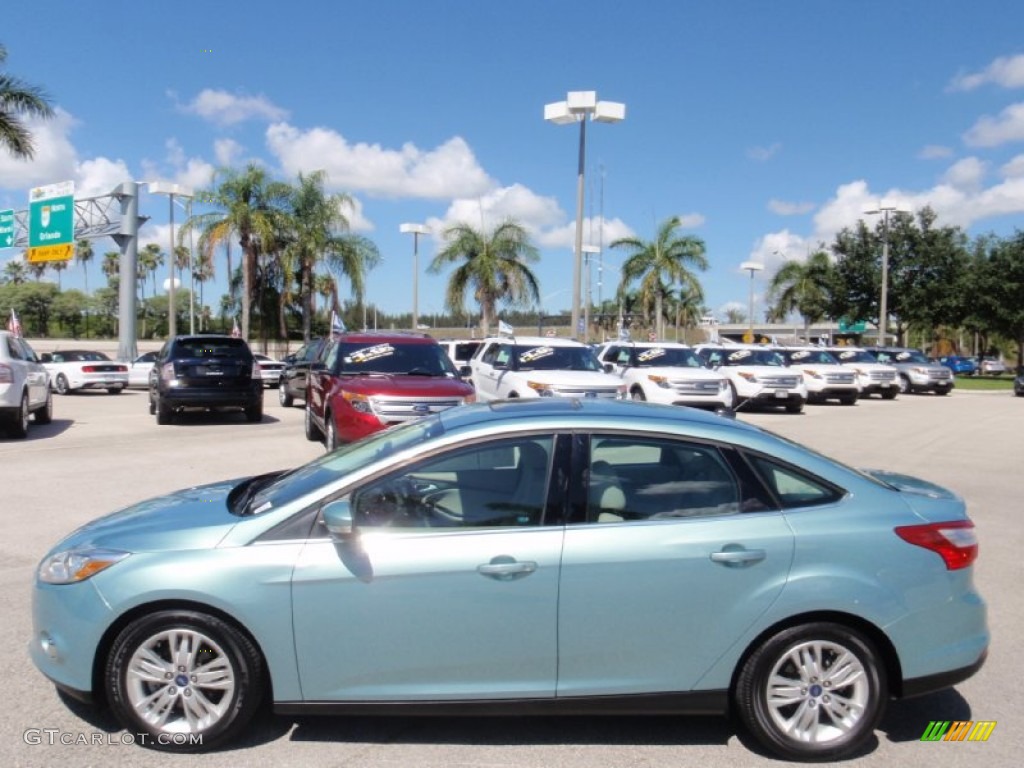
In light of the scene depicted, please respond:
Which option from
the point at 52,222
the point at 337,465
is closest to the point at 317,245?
the point at 52,222

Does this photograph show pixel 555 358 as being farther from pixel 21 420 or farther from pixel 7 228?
pixel 7 228

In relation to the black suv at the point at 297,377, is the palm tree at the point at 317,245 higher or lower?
higher

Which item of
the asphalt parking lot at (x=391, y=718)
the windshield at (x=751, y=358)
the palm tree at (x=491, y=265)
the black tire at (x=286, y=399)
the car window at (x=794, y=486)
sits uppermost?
the palm tree at (x=491, y=265)

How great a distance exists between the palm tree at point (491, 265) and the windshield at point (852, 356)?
1526 centimetres

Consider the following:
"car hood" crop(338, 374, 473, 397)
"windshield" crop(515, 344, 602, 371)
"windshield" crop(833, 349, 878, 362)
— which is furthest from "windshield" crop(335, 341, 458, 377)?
"windshield" crop(833, 349, 878, 362)

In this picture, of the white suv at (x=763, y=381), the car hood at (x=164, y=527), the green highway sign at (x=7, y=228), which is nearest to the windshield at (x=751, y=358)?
the white suv at (x=763, y=381)

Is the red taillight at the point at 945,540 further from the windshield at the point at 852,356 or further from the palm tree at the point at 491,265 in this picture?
the palm tree at the point at 491,265

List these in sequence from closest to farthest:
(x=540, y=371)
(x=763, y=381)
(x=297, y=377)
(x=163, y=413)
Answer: (x=540, y=371) → (x=163, y=413) → (x=297, y=377) → (x=763, y=381)

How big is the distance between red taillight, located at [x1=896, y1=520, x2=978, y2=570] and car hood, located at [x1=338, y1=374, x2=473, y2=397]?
7.76 metres

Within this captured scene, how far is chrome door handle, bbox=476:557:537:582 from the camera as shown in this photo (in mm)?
3559

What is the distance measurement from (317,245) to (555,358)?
27140 mm

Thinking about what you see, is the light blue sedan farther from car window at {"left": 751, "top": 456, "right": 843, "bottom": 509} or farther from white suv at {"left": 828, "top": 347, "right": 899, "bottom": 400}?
white suv at {"left": 828, "top": 347, "right": 899, "bottom": 400}

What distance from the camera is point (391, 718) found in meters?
4.05

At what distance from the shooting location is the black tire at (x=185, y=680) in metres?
3.58
